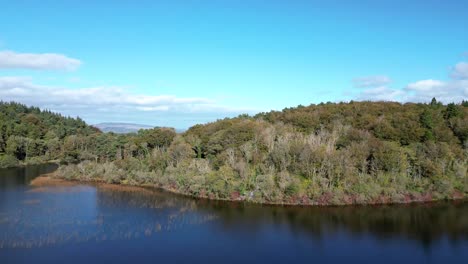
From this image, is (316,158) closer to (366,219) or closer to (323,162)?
(323,162)

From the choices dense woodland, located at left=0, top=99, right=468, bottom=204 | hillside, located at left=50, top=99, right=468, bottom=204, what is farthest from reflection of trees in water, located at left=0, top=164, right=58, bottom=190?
hillside, located at left=50, top=99, right=468, bottom=204

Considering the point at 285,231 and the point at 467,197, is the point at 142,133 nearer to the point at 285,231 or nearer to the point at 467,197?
the point at 285,231

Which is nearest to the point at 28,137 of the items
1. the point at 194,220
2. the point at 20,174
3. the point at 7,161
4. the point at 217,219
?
the point at 7,161

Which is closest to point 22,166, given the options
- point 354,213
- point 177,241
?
point 177,241

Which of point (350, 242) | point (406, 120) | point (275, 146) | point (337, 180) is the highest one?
point (406, 120)

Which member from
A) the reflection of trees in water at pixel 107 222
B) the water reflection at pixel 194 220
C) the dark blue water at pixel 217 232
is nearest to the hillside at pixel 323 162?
the water reflection at pixel 194 220

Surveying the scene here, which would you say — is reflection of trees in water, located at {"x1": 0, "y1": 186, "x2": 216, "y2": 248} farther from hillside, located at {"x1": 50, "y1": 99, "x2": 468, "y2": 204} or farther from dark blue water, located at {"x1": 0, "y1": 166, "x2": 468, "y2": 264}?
hillside, located at {"x1": 50, "y1": 99, "x2": 468, "y2": 204}

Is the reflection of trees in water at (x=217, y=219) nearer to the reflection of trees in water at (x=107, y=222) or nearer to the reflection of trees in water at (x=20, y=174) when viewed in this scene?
the reflection of trees in water at (x=107, y=222)
